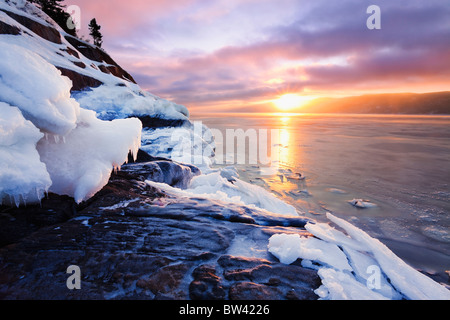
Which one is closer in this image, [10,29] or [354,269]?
[354,269]

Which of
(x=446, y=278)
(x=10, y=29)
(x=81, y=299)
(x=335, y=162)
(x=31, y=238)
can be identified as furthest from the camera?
(x=335, y=162)

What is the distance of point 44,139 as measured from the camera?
3.18 meters

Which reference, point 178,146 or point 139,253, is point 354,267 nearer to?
point 139,253

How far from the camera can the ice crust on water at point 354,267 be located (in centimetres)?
202

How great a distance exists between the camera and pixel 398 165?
1098 cm

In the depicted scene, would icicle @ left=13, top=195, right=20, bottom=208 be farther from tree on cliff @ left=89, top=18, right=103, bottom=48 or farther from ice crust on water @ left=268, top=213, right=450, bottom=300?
tree on cliff @ left=89, top=18, right=103, bottom=48

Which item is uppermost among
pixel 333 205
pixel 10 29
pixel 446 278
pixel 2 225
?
pixel 10 29

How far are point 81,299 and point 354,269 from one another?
8.89ft

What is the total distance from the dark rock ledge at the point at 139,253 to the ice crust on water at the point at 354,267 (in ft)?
0.55

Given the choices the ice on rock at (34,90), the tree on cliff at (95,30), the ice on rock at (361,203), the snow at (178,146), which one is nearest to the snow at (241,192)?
the ice on rock at (361,203)

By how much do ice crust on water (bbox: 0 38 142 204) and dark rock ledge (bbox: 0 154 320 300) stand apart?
0.34 m
